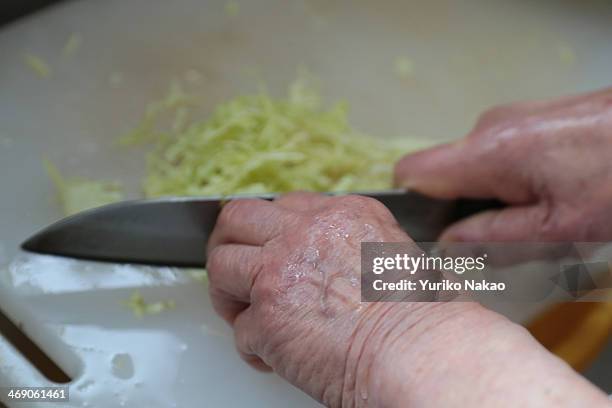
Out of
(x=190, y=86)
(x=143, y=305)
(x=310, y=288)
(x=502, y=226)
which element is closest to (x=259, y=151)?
(x=190, y=86)

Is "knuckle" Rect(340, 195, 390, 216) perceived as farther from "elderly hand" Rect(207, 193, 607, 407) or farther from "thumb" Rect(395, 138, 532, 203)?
"thumb" Rect(395, 138, 532, 203)

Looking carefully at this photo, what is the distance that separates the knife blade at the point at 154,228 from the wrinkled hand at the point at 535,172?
0.17ft

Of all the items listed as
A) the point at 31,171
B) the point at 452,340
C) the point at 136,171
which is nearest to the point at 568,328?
the point at 452,340

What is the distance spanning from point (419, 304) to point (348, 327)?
0.08 metres

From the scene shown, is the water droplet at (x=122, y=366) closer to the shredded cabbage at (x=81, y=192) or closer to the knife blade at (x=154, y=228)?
the knife blade at (x=154, y=228)

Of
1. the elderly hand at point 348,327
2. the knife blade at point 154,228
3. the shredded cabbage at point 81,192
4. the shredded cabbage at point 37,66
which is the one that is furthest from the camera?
the shredded cabbage at point 37,66

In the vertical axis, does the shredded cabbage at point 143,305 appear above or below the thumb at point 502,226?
below

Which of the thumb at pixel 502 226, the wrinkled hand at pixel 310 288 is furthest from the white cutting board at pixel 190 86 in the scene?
the wrinkled hand at pixel 310 288

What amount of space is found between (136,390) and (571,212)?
0.75m

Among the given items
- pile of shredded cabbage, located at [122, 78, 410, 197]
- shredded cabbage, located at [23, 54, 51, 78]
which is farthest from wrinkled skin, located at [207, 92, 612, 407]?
shredded cabbage, located at [23, 54, 51, 78]

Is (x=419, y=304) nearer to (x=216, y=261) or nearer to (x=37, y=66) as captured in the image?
(x=216, y=261)

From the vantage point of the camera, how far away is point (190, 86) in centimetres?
148

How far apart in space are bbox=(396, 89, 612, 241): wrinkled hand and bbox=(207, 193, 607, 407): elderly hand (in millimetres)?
331

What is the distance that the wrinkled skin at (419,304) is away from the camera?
2.13 feet
